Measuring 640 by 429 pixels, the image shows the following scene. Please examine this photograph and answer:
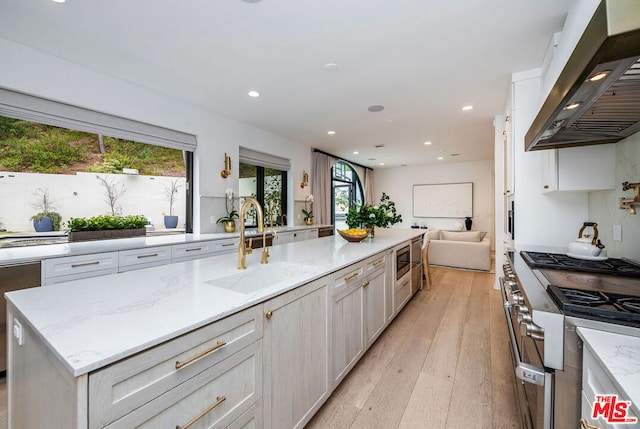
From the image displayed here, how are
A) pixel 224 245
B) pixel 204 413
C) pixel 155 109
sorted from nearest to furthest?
pixel 204 413 → pixel 155 109 → pixel 224 245

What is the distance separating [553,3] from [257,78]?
8.11ft

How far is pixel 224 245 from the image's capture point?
345 centimetres

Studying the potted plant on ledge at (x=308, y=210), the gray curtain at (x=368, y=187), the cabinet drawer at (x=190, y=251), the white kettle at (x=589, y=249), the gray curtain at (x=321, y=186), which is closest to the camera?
the white kettle at (x=589, y=249)

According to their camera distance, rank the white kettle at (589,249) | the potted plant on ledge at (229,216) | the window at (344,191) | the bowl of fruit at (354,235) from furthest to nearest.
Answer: the window at (344,191)
the potted plant on ledge at (229,216)
the bowl of fruit at (354,235)
the white kettle at (589,249)

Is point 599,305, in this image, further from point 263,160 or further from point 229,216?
point 263,160

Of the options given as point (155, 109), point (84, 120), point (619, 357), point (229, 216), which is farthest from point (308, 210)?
point (619, 357)

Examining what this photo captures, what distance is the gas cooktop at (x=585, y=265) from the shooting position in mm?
1420

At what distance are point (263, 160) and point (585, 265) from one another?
431 centimetres

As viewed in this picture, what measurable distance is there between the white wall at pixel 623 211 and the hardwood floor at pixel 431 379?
1.13 metres

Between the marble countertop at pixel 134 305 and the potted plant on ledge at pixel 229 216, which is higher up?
the potted plant on ledge at pixel 229 216

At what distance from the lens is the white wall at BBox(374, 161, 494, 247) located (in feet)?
25.2

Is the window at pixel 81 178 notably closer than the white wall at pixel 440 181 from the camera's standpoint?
Yes

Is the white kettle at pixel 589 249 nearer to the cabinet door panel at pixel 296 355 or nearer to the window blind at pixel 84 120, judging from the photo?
the cabinet door panel at pixel 296 355

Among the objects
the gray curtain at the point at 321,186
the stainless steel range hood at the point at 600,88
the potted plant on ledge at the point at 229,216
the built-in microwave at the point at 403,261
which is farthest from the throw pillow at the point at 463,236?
the potted plant on ledge at the point at 229,216
